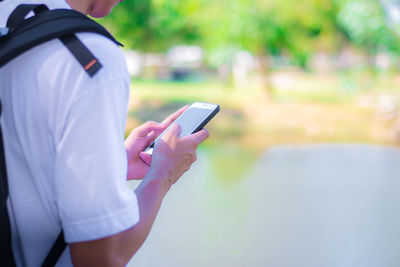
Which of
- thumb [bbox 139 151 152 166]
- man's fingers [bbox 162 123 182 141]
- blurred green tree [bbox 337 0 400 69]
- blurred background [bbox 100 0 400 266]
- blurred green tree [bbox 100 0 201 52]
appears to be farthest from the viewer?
blurred green tree [bbox 100 0 201 52]

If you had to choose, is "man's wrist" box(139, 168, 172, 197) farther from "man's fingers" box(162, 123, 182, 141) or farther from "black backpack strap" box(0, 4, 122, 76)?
"black backpack strap" box(0, 4, 122, 76)

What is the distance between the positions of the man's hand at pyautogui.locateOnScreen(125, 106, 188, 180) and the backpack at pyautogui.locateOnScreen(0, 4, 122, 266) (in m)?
0.37

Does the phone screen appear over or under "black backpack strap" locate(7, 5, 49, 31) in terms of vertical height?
under

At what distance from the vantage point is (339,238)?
3572mm

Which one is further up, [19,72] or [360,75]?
[19,72]

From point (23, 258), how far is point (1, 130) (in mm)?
222

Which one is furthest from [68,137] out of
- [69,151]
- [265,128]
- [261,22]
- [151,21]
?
[151,21]

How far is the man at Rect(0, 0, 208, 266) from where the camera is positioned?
66cm

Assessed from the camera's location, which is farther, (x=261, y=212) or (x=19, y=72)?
(x=261, y=212)

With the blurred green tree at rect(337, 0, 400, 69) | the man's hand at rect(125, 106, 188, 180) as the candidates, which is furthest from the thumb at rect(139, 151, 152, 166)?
the blurred green tree at rect(337, 0, 400, 69)

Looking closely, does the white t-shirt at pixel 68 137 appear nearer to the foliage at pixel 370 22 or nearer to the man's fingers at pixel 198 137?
the man's fingers at pixel 198 137

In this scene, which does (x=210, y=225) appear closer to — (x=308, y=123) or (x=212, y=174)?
(x=212, y=174)

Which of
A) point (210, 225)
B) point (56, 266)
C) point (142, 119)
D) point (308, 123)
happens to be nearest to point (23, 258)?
point (56, 266)

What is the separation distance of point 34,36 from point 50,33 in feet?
0.08
